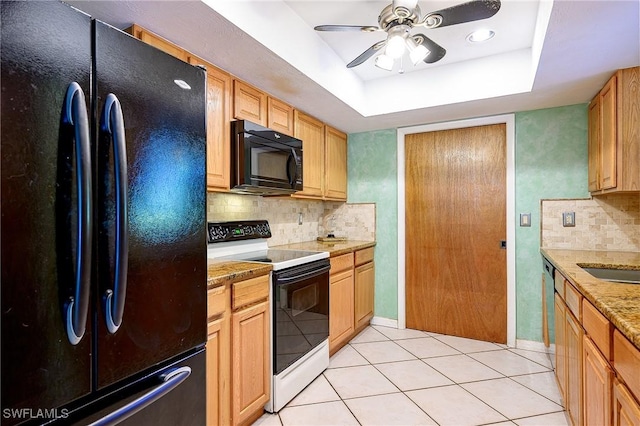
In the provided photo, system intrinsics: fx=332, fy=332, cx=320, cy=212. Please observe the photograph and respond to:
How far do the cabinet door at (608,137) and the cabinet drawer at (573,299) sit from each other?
88cm

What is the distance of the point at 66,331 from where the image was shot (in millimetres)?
816

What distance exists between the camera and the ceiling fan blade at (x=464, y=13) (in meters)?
1.45

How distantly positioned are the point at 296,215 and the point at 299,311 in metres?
1.32

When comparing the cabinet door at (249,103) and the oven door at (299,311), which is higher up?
the cabinet door at (249,103)

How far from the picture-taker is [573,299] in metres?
1.57

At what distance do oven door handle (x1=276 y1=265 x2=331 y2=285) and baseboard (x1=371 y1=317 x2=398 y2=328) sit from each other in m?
1.36

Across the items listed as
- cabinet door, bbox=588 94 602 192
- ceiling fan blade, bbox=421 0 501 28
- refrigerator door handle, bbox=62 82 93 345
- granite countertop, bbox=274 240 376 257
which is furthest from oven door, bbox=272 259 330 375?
cabinet door, bbox=588 94 602 192

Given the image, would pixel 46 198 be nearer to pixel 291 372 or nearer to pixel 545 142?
pixel 291 372

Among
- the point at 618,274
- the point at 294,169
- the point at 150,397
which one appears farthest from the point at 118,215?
the point at 618,274

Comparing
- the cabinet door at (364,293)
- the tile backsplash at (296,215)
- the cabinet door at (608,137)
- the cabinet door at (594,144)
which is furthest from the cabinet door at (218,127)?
the cabinet door at (594,144)

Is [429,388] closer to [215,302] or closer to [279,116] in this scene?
[215,302]

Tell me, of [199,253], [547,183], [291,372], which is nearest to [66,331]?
[199,253]

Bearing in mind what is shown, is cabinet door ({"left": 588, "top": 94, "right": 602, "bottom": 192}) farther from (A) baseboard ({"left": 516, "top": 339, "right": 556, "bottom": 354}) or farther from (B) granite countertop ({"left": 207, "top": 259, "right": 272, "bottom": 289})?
(B) granite countertop ({"left": 207, "top": 259, "right": 272, "bottom": 289})

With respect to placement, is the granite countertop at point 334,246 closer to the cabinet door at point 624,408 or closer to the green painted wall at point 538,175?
the green painted wall at point 538,175
